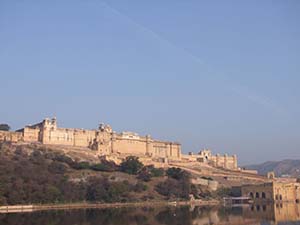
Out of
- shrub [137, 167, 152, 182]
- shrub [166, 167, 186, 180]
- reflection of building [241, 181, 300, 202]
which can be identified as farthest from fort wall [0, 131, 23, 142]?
reflection of building [241, 181, 300, 202]

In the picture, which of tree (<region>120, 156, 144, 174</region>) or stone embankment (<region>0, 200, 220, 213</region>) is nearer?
stone embankment (<region>0, 200, 220, 213</region>)

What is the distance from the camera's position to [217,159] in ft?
295

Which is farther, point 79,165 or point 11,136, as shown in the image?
point 11,136

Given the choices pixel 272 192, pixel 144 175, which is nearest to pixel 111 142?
pixel 144 175

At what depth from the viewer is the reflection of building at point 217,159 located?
87.3m

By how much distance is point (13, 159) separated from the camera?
178ft

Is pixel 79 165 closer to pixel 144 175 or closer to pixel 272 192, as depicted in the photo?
pixel 144 175

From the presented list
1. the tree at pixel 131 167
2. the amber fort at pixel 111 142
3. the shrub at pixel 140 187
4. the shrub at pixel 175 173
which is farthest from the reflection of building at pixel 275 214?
the amber fort at pixel 111 142

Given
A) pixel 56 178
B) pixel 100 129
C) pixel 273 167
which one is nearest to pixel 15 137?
pixel 100 129

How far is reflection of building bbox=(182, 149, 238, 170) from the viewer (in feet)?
286

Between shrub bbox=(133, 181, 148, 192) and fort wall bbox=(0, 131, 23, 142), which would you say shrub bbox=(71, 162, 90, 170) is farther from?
fort wall bbox=(0, 131, 23, 142)

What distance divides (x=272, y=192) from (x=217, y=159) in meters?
29.5

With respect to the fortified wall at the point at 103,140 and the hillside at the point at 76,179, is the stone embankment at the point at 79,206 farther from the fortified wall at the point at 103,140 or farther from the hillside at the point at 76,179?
the fortified wall at the point at 103,140

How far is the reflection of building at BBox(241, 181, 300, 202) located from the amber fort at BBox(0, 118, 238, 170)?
17.1m
